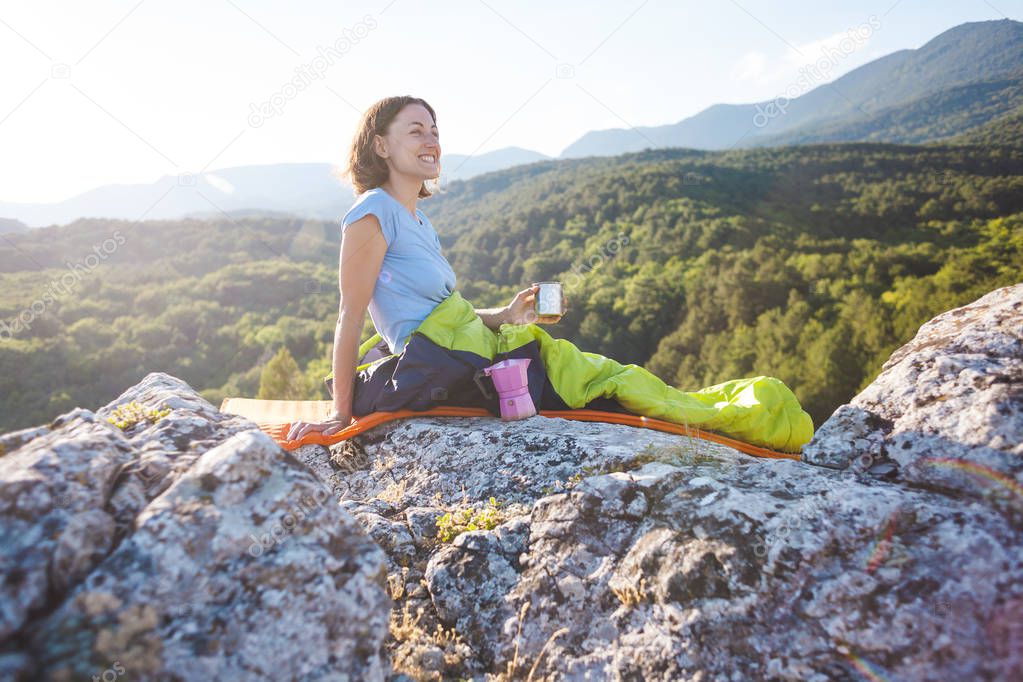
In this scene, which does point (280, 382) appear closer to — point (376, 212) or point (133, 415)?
point (376, 212)

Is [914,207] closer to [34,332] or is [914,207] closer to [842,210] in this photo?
[842,210]

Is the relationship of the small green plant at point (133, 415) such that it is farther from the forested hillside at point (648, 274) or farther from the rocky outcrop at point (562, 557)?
the forested hillside at point (648, 274)

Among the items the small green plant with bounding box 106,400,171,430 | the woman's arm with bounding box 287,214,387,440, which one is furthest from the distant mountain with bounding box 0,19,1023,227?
the small green plant with bounding box 106,400,171,430

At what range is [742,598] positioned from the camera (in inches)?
58.9

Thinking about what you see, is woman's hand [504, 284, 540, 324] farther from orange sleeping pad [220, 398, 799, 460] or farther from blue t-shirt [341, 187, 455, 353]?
orange sleeping pad [220, 398, 799, 460]

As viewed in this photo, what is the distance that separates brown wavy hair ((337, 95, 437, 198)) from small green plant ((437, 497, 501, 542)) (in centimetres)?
198

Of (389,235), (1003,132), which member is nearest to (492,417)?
(389,235)

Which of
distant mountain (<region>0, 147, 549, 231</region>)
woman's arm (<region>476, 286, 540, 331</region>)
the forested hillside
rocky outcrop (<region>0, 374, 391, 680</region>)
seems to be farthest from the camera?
distant mountain (<region>0, 147, 549, 231</region>)

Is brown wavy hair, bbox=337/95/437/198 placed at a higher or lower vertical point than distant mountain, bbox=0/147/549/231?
lower

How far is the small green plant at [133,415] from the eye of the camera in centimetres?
181

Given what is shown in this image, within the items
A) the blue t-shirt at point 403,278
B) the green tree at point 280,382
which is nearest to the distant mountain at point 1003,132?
the green tree at point 280,382

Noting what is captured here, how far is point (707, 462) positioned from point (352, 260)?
6.50 ft

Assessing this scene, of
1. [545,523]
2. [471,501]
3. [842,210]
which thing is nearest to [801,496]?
[545,523]

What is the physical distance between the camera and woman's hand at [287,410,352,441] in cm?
292
